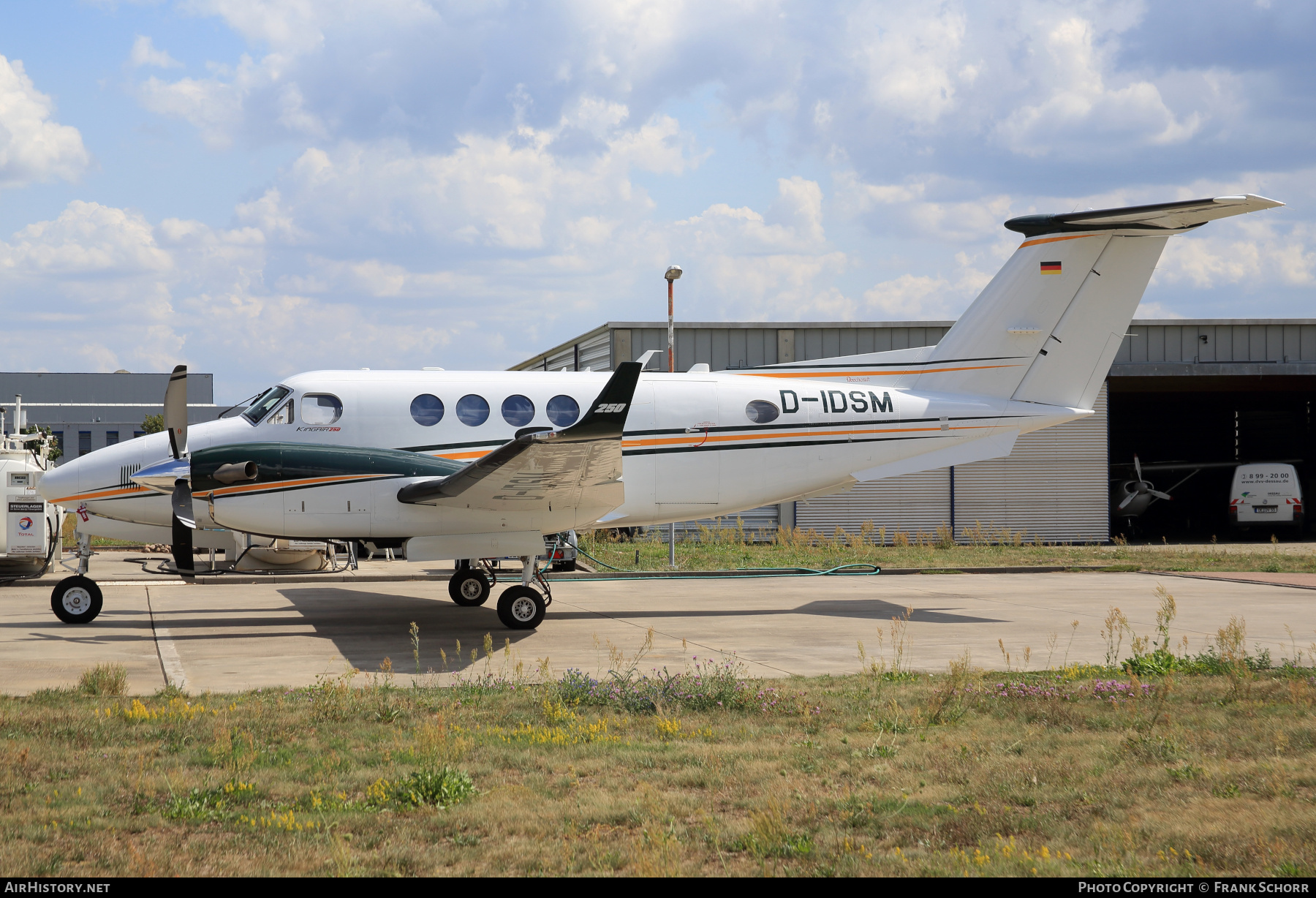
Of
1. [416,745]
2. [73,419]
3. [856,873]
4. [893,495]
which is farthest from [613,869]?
[73,419]

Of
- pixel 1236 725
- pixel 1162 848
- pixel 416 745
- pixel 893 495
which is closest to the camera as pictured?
pixel 1162 848

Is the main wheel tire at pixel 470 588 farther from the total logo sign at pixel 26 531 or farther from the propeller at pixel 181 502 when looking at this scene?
the total logo sign at pixel 26 531

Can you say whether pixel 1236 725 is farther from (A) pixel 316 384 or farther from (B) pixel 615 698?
(A) pixel 316 384

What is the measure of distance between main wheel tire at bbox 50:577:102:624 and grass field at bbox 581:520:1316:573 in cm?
1101

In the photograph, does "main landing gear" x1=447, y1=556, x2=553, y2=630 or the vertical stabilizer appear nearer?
"main landing gear" x1=447, y1=556, x2=553, y2=630

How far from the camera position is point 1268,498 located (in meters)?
35.0

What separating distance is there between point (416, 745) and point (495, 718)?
3.39 ft

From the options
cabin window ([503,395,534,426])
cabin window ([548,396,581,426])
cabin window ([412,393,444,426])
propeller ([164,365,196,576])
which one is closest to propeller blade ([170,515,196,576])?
propeller ([164,365,196,576])

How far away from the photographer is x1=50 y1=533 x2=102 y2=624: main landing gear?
41.5 feet

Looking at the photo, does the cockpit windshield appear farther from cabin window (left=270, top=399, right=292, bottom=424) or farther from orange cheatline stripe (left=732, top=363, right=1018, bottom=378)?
orange cheatline stripe (left=732, top=363, right=1018, bottom=378)

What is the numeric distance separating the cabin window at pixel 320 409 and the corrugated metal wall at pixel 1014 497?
19.3 metres

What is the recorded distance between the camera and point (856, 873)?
4.54 m

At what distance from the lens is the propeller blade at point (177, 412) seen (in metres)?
12.1

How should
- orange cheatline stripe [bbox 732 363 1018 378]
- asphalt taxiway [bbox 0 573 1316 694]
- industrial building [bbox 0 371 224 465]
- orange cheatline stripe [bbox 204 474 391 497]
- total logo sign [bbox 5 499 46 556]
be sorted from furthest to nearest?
industrial building [bbox 0 371 224 465]
total logo sign [bbox 5 499 46 556]
orange cheatline stripe [bbox 732 363 1018 378]
orange cheatline stripe [bbox 204 474 391 497]
asphalt taxiway [bbox 0 573 1316 694]
